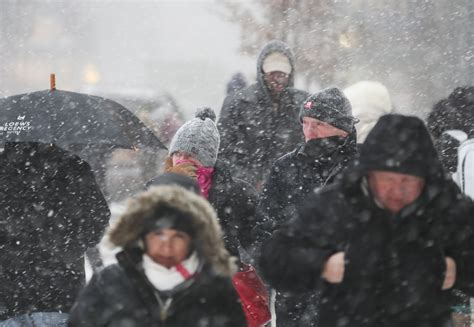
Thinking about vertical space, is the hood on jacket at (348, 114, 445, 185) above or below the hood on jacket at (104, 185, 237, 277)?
above

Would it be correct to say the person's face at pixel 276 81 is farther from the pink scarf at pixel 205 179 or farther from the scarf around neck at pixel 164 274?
the scarf around neck at pixel 164 274

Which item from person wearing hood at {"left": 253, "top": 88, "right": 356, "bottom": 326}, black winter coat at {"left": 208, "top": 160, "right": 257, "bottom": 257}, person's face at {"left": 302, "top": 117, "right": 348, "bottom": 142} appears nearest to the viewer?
person wearing hood at {"left": 253, "top": 88, "right": 356, "bottom": 326}

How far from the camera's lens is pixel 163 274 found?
172 inches

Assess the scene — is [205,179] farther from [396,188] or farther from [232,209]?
[396,188]

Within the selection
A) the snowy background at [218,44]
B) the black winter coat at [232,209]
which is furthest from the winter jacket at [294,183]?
the snowy background at [218,44]

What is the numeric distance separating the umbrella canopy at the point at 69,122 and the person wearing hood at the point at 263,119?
6.15ft

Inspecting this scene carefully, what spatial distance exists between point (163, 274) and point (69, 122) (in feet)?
7.77

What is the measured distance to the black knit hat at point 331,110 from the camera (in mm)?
5719

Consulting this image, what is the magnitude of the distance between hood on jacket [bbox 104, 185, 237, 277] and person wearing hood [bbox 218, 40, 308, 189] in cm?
396

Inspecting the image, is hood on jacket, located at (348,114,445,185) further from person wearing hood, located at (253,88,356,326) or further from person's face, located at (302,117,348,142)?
person's face, located at (302,117,348,142)

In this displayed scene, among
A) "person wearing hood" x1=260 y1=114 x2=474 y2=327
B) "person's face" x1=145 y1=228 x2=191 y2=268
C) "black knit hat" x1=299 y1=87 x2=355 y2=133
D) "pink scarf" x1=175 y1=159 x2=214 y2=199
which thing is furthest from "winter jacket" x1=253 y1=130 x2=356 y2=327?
"person wearing hood" x1=260 y1=114 x2=474 y2=327

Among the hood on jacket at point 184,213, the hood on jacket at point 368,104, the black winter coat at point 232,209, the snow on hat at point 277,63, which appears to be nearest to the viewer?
the hood on jacket at point 184,213

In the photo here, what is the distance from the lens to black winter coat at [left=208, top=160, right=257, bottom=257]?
6.12m

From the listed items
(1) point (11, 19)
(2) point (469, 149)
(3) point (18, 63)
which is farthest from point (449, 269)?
(3) point (18, 63)
